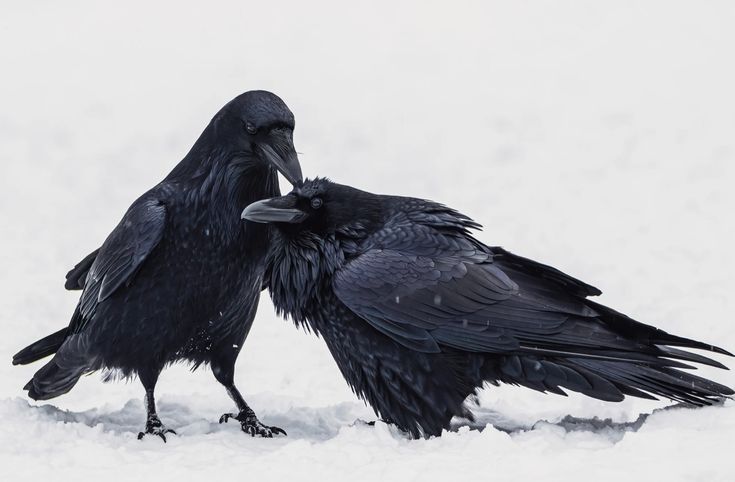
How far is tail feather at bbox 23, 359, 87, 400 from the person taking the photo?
6609 millimetres

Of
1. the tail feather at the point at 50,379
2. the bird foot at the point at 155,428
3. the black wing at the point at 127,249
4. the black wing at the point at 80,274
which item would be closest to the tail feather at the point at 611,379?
the bird foot at the point at 155,428

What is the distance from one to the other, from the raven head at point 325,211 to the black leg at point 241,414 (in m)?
1.10

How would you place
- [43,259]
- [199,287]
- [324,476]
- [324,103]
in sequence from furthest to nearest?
[324,103] < [43,259] < [199,287] < [324,476]

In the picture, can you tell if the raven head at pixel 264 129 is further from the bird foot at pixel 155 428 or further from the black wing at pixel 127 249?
the bird foot at pixel 155 428

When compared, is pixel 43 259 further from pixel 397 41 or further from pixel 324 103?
pixel 397 41

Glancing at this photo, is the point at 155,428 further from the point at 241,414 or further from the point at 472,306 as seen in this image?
the point at 472,306

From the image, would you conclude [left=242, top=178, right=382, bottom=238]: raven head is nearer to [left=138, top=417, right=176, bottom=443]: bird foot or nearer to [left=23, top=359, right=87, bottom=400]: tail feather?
[left=138, top=417, right=176, bottom=443]: bird foot

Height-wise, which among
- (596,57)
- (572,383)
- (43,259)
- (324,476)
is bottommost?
(324,476)

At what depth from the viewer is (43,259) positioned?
10.9 meters

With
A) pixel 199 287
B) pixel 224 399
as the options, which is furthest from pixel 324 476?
pixel 224 399

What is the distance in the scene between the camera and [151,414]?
620 cm

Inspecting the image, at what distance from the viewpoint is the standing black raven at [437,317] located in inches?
214

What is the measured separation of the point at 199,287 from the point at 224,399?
1.30m

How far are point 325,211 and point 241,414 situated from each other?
1.39m
